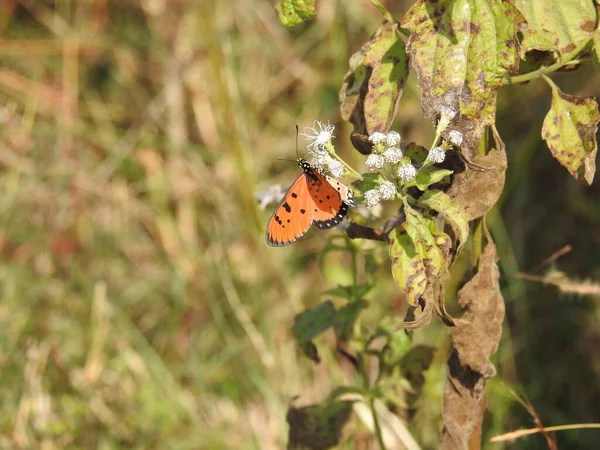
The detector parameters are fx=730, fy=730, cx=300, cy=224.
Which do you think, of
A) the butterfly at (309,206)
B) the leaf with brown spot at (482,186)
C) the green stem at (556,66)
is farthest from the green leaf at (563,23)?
the butterfly at (309,206)

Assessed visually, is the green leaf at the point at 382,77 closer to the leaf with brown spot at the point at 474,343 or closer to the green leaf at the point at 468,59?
the green leaf at the point at 468,59

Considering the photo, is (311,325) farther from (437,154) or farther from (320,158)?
(437,154)

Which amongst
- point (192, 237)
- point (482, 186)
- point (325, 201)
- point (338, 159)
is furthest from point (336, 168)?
point (192, 237)

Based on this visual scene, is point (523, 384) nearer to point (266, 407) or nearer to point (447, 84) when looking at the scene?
point (266, 407)

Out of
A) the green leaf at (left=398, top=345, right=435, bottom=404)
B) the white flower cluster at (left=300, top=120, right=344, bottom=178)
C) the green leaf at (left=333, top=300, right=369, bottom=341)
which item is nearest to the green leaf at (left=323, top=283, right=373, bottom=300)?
the green leaf at (left=333, top=300, right=369, bottom=341)

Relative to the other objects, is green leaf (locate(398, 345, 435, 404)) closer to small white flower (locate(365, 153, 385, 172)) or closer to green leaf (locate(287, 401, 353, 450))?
green leaf (locate(287, 401, 353, 450))

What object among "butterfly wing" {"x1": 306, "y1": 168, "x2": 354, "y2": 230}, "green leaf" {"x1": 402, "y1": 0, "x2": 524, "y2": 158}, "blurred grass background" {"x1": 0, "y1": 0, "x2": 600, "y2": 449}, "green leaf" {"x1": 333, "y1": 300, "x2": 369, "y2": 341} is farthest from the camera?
"blurred grass background" {"x1": 0, "y1": 0, "x2": 600, "y2": 449}
